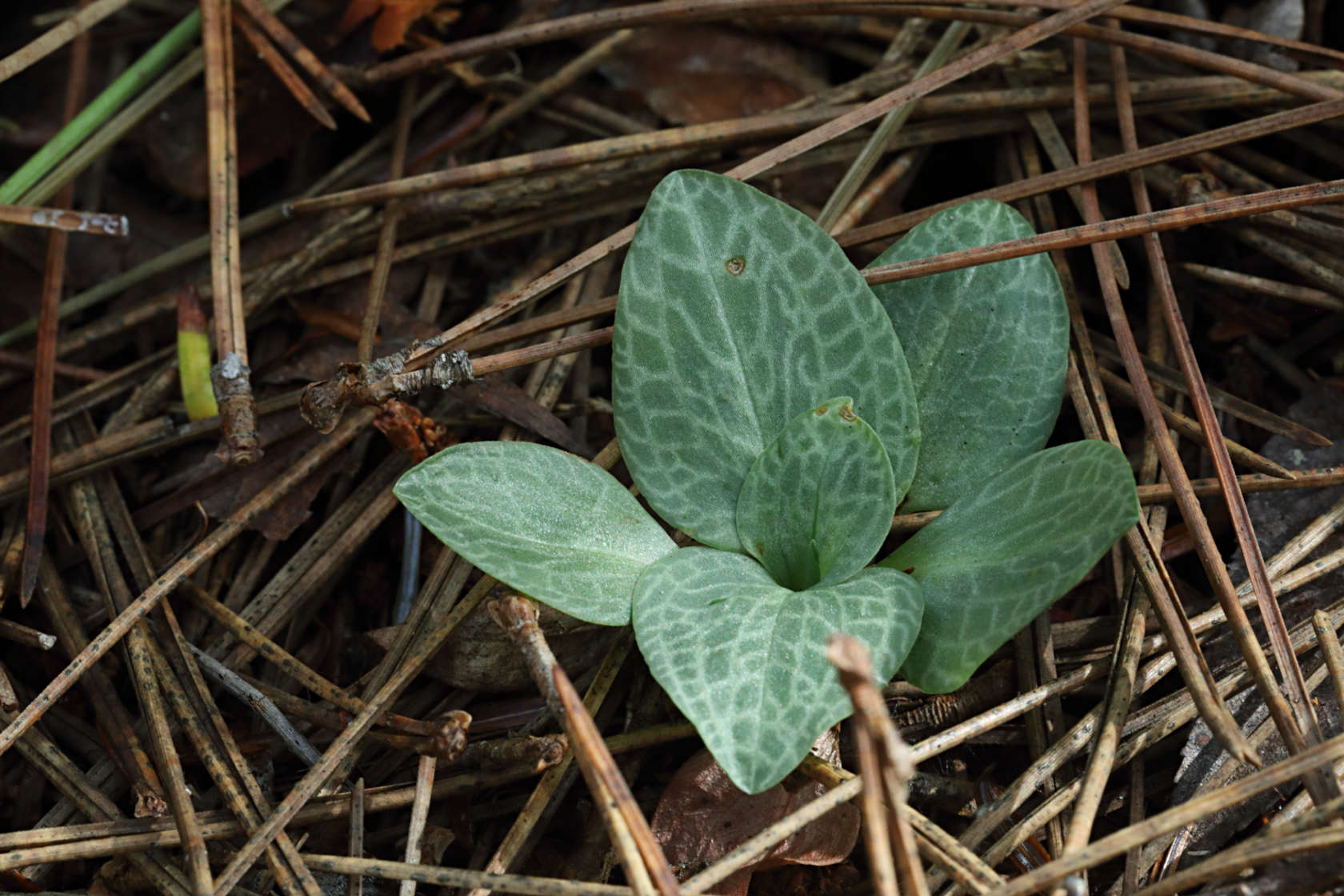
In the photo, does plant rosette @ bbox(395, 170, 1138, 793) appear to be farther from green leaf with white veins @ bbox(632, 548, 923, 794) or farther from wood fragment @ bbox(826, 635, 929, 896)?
wood fragment @ bbox(826, 635, 929, 896)

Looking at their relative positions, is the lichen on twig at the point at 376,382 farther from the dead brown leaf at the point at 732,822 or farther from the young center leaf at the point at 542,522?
the dead brown leaf at the point at 732,822

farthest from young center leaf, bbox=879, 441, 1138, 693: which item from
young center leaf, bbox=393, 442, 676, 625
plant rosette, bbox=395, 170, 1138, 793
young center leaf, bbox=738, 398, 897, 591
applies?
young center leaf, bbox=393, 442, 676, 625

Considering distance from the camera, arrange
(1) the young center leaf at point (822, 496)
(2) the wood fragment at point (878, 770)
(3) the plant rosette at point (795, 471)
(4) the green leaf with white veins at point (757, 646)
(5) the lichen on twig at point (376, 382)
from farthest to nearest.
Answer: (5) the lichen on twig at point (376, 382) < (1) the young center leaf at point (822, 496) < (3) the plant rosette at point (795, 471) < (4) the green leaf with white veins at point (757, 646) < (2) the wood fragment at point (878, 770)

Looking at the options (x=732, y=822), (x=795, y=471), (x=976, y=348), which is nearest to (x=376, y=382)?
(x=795, y=471)

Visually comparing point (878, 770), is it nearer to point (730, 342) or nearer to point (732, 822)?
point (732, 822)

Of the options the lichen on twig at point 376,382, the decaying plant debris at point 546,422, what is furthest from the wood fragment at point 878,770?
the lichen on twig at point 376,382

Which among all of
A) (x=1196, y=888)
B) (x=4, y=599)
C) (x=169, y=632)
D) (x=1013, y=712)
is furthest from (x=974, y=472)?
(x=4, y=599)
